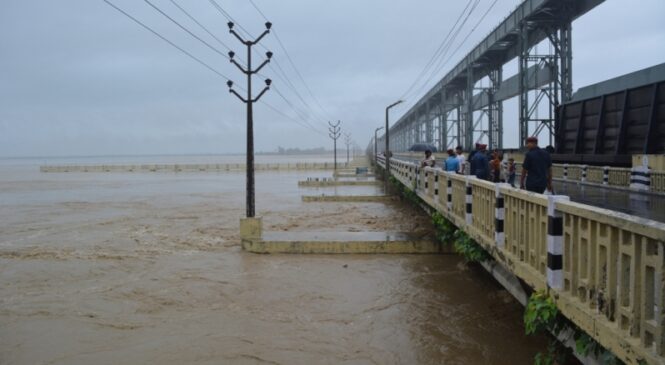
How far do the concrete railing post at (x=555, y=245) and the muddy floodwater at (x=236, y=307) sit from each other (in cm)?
279

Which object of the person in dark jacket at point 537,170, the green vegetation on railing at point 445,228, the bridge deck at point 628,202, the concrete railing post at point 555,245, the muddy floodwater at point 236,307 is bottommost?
the muddy floodwater at point 236,307

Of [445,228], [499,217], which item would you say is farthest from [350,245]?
[499,217]

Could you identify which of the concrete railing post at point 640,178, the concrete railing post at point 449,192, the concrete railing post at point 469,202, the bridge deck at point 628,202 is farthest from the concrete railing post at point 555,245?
the concrete railing post at point 640,178

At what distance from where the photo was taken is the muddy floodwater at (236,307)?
310 inches

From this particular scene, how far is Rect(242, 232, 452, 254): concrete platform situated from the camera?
14.6 metres

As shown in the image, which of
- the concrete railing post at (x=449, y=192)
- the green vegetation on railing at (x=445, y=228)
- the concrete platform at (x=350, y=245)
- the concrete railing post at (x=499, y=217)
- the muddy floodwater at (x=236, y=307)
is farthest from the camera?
the concrete platform at (x=350, y=245)

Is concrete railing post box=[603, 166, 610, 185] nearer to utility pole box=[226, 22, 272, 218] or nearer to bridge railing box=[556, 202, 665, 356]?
utility pole box=[226, 22, 272, 218]

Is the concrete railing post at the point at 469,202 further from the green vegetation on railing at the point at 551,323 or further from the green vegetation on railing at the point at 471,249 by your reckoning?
the green vegetation on railing at the point at 551,323

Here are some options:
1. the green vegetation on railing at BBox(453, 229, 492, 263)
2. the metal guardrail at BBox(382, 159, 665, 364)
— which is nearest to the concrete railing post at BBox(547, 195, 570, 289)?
the metal guardrail at BBox(382, 159, 665, 364)

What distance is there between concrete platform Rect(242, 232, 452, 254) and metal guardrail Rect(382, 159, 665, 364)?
24.8ft

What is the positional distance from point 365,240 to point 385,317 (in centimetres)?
553

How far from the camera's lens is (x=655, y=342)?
11.2 ft

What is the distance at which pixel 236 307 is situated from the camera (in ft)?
33.5

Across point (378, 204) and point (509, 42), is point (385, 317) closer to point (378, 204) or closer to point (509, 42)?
point (378, 204)
